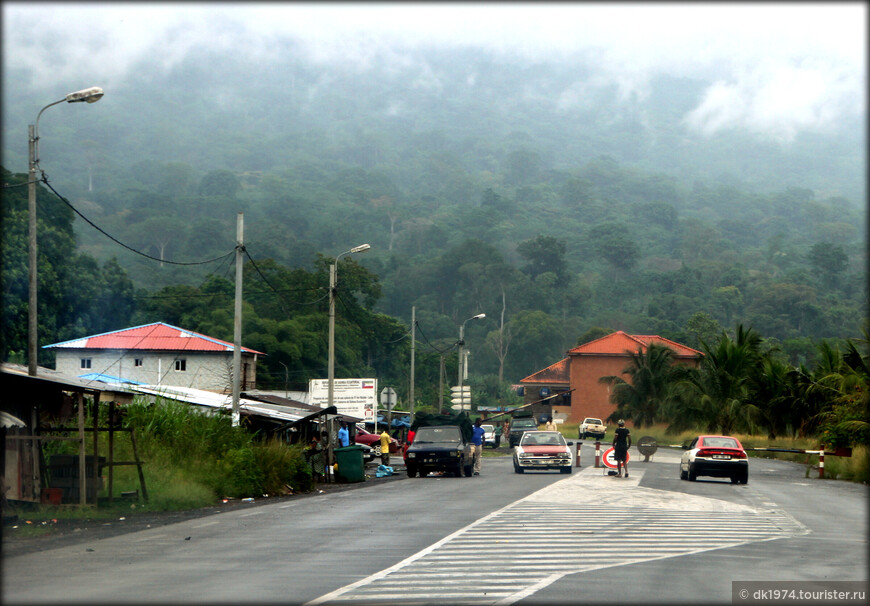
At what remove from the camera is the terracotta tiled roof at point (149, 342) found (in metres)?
57.5

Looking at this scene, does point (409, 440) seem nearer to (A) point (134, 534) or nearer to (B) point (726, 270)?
(A) point (134, 534)

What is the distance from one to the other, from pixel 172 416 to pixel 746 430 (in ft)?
142

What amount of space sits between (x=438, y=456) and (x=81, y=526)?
666 inches

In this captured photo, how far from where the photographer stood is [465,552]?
13.6 m

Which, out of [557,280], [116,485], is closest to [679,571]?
[116,485]

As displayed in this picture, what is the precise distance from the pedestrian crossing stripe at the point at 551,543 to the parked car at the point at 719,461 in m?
6.41

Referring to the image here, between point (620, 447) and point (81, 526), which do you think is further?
point (620, 447)

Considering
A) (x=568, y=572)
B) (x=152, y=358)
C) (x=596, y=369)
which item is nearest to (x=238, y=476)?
(x=568, y=572)

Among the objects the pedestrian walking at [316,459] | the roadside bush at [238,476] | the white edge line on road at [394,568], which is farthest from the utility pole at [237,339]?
the white edge line on road at [394,568]

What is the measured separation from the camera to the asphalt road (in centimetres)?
1031

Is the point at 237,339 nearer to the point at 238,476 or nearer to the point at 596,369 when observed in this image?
the point at 238,476

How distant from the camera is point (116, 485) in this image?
22641mm

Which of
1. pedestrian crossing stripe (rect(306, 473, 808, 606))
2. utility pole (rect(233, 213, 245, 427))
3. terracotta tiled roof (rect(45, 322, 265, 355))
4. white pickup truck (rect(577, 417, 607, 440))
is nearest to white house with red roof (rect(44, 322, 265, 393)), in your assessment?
terracotta tiled roof (rect(45, 322, 265, 355))

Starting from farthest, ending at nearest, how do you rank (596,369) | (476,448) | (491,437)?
(596,369) < (491,437) < (476,448)
